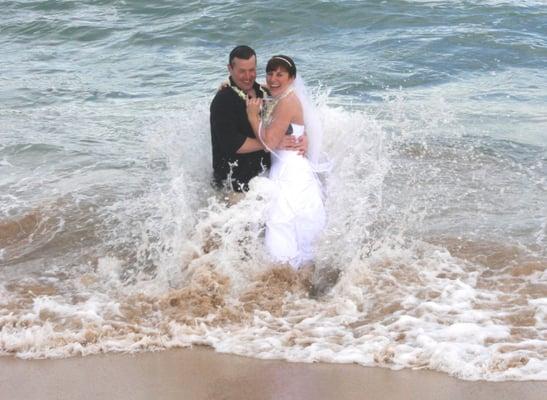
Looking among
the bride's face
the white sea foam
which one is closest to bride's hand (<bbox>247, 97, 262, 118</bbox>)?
the bride's face

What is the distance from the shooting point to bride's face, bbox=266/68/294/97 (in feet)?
18.5

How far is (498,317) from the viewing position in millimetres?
4980

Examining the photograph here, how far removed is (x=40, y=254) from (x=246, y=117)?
2.07 metres

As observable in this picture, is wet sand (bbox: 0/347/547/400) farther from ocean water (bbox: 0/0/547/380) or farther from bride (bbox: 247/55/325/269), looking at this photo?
bride (bbox: 247/55/325/269)

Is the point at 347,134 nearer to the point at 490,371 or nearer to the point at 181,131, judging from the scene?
the point at 181,131

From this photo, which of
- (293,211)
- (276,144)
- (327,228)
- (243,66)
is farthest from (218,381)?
(243,66)

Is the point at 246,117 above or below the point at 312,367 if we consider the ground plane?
above

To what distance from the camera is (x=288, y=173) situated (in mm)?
5887

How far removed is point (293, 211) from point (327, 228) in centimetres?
32

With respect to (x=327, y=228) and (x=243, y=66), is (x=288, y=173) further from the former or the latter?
(x=243, y=66)

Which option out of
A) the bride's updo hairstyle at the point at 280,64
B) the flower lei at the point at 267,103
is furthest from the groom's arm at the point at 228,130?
the bride's updo hairstyle at the point at 280,64

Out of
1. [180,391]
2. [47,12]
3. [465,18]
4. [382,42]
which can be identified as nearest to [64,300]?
[180,391]

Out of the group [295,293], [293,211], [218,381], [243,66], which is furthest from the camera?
[293,211]

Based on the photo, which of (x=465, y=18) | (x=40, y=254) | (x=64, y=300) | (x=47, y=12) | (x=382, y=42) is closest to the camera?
(x=64, y=300)
